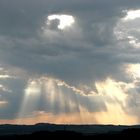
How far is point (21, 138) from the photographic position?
197500 millimetres

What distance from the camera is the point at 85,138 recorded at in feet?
646

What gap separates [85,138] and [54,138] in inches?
666

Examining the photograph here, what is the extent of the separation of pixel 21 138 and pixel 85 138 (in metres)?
35.0

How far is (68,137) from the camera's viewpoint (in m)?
198

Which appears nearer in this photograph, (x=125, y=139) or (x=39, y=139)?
(x=125, y=139)

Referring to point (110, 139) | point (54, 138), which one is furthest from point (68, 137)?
point (110, 139)

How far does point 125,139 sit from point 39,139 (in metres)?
46.0

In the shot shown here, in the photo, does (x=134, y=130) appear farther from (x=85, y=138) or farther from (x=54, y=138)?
(x=54, y=138)

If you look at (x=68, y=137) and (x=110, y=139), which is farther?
(x=68, y=137)

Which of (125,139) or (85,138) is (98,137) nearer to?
(85,138)

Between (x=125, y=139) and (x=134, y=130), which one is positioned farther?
(x=134, y=130)

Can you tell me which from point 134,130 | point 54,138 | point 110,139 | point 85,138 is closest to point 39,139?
point 54,138

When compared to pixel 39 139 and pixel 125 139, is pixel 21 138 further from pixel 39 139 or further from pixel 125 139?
pixel 125 139

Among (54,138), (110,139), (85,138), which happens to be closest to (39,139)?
(54,138)
